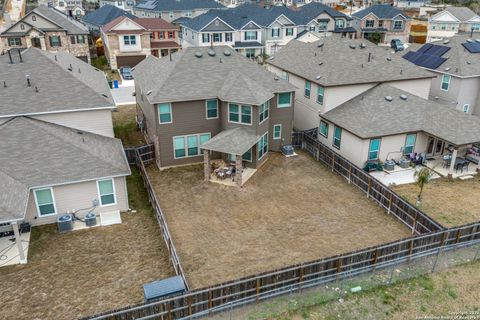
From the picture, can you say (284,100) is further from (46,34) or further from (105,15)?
(105,15)

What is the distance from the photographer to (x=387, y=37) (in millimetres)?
78125

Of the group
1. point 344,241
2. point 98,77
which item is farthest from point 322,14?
point 344,241

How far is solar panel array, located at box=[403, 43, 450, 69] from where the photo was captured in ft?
123

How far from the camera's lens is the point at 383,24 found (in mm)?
78125

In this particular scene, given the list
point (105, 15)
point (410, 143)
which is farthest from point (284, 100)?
point (105, 15)

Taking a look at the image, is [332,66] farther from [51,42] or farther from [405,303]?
[51,42]

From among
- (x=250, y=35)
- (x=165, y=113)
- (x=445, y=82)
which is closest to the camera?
(x=165, y=113)

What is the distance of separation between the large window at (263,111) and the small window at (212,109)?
3369 mm

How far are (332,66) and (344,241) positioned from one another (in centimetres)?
1761

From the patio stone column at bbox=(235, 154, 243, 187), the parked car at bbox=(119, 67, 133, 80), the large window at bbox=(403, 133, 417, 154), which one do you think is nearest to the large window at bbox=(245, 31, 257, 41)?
the parked car at bbox=(119, 67, 133, 80)

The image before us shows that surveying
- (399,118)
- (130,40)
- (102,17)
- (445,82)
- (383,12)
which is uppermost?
(383,12)

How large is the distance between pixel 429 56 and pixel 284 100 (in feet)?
63.3

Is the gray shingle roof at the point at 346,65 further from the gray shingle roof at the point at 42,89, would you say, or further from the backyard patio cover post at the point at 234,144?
the gray shingle roof at the point at 42,89

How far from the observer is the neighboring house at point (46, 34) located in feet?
170
